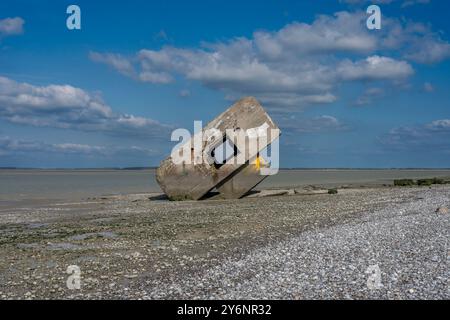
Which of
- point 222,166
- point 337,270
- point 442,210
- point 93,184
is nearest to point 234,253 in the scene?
point 337,270

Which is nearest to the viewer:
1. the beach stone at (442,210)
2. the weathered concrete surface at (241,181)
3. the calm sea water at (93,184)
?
the beach stone at (442,210)

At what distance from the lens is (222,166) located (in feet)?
67.2

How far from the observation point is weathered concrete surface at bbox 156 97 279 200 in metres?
20.4

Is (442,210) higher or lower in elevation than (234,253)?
higher

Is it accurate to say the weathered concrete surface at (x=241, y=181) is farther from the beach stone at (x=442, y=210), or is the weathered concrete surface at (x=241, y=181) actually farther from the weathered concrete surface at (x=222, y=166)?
the beach stone at (x=442, y=210)

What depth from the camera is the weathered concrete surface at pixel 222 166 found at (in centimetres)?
2038

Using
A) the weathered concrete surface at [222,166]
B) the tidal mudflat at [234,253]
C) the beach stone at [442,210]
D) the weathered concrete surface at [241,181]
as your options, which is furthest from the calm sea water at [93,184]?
the beach stone at [442,210]

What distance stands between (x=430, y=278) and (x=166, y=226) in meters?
8.38

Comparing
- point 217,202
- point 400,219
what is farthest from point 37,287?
point 217,202

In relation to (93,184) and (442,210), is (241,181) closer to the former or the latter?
(442,210)

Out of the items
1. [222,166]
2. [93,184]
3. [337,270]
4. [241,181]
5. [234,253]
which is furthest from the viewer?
[93,184]

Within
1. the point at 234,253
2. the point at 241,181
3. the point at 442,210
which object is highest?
the point at 241,181

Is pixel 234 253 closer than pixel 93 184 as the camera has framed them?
Yes
